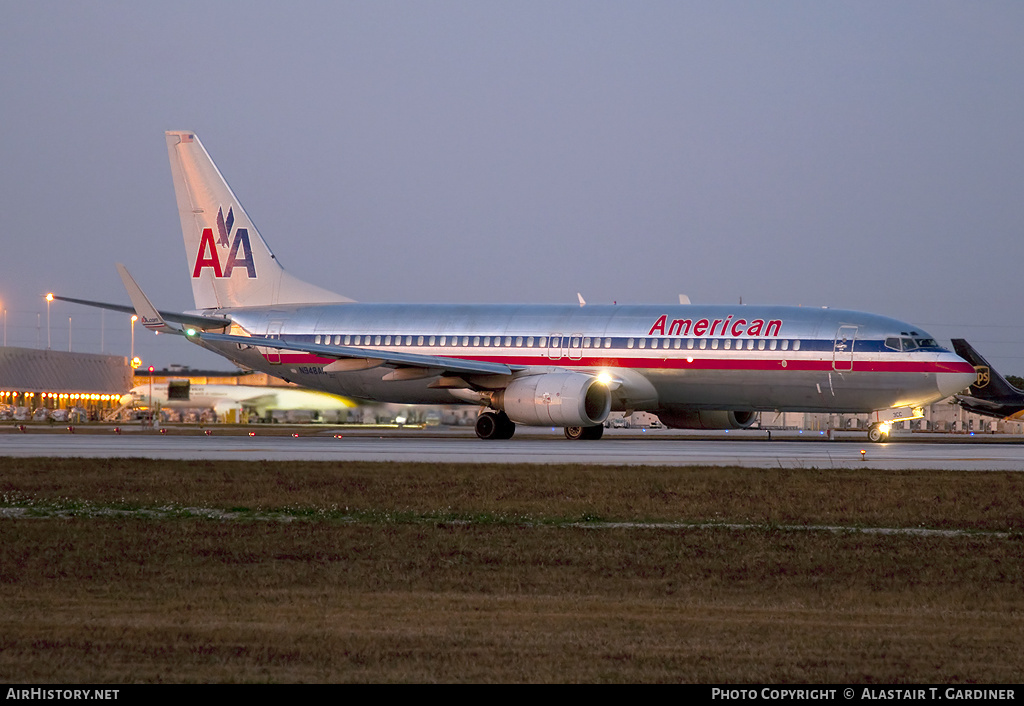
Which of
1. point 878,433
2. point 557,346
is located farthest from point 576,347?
point 878,433

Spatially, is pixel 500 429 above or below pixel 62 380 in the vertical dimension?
below

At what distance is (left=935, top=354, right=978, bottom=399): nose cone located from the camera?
35938 mm

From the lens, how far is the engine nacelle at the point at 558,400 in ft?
121

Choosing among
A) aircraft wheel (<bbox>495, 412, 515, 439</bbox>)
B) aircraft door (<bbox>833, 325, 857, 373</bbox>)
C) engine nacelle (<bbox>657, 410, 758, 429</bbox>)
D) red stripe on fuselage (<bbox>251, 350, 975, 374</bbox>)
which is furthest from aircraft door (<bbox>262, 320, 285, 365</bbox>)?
aircraft door (<bbox>833, 325, 857, 373</bbox>)

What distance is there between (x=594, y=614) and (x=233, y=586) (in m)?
3.68

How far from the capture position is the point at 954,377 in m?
35.9

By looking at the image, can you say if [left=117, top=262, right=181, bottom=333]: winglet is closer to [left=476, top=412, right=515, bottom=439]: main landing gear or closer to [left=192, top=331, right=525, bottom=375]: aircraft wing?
[left=192, top=331, right=525, bottom=375]: aircraft wing

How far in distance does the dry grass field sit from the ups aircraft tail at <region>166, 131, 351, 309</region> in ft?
82.2

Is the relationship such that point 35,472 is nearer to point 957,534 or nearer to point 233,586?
point 233,586

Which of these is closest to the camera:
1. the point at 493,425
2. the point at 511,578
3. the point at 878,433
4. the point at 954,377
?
the point at 511,578

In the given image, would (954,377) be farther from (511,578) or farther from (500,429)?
(511,578)

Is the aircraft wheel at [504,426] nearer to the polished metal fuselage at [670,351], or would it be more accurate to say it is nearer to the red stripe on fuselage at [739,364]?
the polished metal fuselage at [670,351]

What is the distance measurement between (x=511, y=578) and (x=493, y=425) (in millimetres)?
27569

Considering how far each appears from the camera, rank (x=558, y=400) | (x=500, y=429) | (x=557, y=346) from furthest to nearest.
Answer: (x=500, y=429) < (x=557, y=346) < (x=558, y=400)
